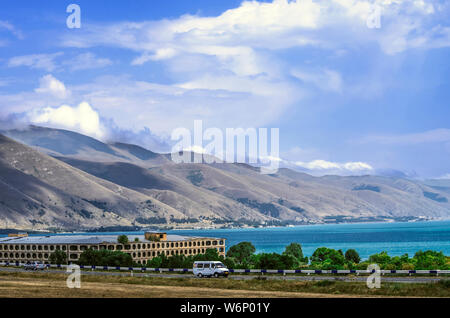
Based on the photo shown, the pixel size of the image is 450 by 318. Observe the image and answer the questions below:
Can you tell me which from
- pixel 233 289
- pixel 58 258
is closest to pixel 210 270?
pixel 233 289

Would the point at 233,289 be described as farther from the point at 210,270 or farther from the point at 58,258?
the point at 58,258

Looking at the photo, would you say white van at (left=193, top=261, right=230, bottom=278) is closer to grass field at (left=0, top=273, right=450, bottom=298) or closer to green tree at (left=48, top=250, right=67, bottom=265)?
grass field at (left=0, top=273, right=450, bottom=298)

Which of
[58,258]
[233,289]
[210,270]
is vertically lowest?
[58,258]

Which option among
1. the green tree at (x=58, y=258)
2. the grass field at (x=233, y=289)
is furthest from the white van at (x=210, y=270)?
the green tree at (x=58, y=258)

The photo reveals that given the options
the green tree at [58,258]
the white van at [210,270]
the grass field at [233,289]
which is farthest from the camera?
the green tree at [58,258]

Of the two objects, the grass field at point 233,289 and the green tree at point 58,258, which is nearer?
the grass field at point 233,289

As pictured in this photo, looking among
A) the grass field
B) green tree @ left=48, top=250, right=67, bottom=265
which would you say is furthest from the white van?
green tree @ left=48, top=250, right=67, bottom=265

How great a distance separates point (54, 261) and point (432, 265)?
353 feet

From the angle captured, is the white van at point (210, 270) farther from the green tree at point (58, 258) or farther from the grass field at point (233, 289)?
the green tree at point (58, 258)

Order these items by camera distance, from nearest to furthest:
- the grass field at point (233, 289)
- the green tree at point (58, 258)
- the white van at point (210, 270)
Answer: the grass field at point (233, 289), the white van at point (210, 270), the green tree at point (58, 258)

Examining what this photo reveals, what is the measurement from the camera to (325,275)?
8331 centimetres
